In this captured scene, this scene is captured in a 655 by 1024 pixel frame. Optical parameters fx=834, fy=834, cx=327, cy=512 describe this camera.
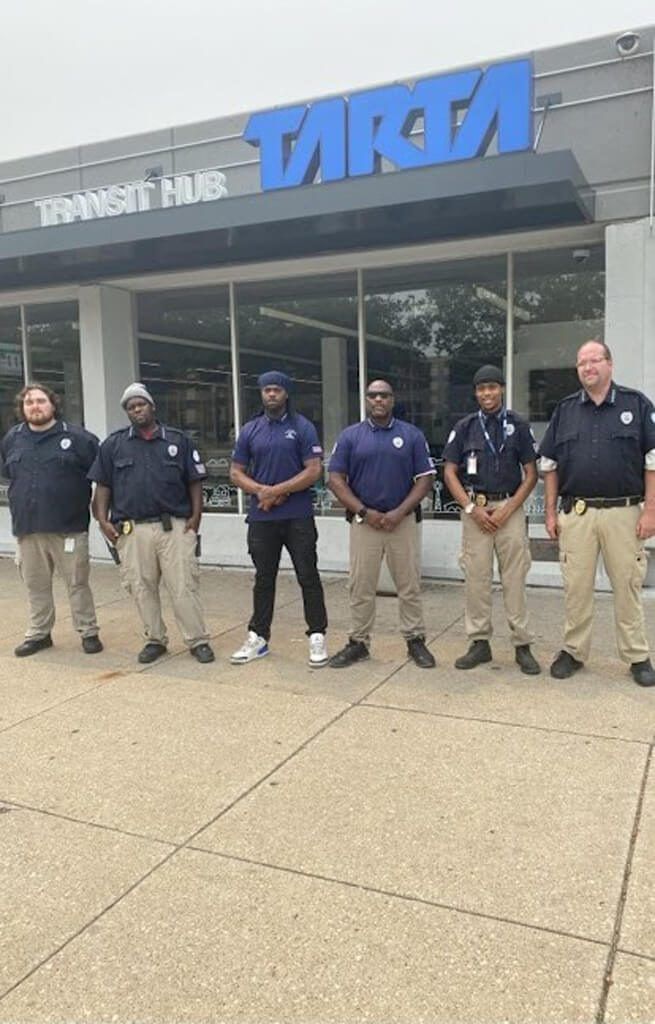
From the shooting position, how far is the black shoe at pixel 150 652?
5.79 m

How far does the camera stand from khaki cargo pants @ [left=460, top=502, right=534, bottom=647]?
Answer: 5.36 meters

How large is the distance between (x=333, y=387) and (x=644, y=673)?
16.6ft

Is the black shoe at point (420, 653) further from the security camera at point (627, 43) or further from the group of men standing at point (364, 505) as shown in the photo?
the security camera at point (627, 43)

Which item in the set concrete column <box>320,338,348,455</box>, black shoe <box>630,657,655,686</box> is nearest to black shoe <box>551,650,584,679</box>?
black shoe <box>630,657,655,686</box>

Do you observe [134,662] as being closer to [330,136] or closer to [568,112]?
[330,136]

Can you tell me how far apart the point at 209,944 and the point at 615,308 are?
20.6 ft

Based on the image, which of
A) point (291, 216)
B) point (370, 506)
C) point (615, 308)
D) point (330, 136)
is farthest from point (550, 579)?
point (330, 136)

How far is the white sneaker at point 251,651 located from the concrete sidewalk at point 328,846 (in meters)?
0.32

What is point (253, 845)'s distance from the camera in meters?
3.25

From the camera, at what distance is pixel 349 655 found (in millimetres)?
5582

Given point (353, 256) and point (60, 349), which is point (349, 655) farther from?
point (60, 349)

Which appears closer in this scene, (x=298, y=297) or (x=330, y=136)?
(x=330, y=136)

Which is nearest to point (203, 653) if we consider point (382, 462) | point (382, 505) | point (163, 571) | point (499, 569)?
point (163, 571)

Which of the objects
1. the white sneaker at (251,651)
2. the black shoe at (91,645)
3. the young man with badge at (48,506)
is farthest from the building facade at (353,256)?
the black shoe at (91,645)
